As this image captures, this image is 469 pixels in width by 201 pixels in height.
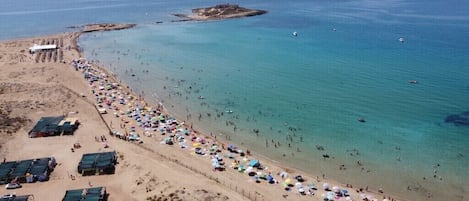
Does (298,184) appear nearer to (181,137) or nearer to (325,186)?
(325,186)

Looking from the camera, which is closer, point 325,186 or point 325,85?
point 325,186

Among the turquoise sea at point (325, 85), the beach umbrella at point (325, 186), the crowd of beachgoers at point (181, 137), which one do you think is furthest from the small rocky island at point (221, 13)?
the beach umbrella at point (325, 186)

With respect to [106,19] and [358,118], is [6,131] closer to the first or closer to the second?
[358,118]

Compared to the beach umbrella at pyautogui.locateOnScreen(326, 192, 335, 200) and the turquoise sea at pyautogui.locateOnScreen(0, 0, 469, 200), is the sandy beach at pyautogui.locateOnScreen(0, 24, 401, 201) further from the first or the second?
the turquoise sea at pyautogui.locateOnScreen(0, 0, 469, 200)

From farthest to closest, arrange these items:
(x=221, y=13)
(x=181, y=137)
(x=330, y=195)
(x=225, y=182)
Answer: (x=221, y=13), (x=181, y=137), (x=225, y=182), (x=330, y=195)

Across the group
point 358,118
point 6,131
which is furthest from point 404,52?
point 6,131

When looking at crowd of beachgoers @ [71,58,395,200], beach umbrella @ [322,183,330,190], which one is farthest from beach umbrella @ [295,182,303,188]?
beach umbrella @ [322,183,330,190]

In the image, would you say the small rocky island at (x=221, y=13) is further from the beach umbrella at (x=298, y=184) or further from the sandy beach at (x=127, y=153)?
the beach umbrella at (x=298, y=184)

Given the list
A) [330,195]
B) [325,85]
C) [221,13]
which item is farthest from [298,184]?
[221,13]
